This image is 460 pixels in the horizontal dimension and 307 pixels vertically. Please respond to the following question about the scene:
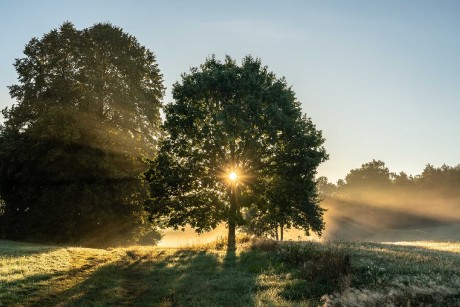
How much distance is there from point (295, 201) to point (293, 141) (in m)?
4.60

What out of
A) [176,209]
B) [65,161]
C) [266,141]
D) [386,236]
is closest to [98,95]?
[65,161]

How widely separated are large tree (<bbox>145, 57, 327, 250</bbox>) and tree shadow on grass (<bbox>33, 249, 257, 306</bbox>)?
7255 mm

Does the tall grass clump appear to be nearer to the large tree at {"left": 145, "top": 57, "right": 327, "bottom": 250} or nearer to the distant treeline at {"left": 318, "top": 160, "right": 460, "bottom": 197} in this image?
the large tree at {"left": 145, "top": 57, "right": 327, "bottom": 250}

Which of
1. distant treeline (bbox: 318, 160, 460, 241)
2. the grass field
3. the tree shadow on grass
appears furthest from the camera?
distant treeline (bbox: 318, 160, 460, 241)

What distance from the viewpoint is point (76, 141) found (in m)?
31.4

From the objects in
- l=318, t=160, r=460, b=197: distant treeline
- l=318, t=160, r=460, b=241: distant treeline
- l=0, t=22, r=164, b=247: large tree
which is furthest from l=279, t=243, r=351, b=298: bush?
l=318, t=160, r=460, b=197: distant treeline

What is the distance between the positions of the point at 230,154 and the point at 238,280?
46.2ft

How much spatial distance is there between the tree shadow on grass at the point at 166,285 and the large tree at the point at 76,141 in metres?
12.4

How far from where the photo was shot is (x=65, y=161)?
31.5 metres

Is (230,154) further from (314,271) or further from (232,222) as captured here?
(314,271)

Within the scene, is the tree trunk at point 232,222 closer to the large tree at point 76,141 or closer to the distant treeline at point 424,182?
the large tree at point 76,141

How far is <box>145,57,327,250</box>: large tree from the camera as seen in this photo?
26.8m

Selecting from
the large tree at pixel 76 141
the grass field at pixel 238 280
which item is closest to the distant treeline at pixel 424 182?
the large tree at pixel 76 141

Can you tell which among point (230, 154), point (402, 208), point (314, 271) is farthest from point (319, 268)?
point (402, 208)
